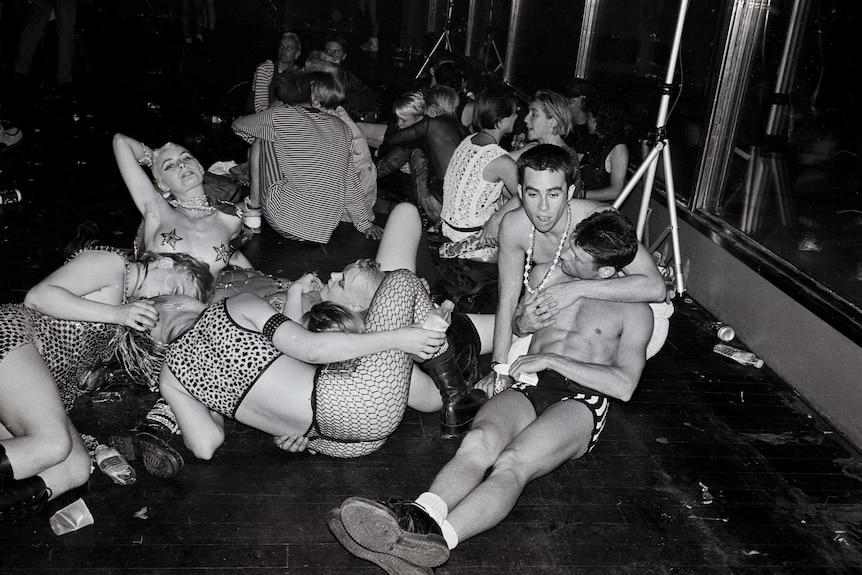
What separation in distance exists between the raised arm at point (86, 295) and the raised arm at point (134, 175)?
0.65 meters

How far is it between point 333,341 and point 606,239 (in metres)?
1.19

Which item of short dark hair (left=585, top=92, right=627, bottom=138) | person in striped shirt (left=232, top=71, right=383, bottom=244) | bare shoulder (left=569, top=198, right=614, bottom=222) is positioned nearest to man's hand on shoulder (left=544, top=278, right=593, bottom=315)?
bare shoulder (left=569, top=198, right=614, bottom=222)

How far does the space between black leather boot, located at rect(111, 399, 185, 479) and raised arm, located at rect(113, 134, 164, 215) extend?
1072mm

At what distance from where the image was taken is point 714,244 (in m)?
5.39

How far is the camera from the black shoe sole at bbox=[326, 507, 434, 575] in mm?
2553

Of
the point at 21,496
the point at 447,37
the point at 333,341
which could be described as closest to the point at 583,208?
the point at 333,341

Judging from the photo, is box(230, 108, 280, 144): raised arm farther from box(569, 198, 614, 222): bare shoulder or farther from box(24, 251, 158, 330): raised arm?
box(569, 198, 614, 222): bare shoulder

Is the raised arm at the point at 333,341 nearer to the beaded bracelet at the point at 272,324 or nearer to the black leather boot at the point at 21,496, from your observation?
the beaded bracelet at the point at 272,324

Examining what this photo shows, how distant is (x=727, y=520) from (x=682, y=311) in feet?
7.61

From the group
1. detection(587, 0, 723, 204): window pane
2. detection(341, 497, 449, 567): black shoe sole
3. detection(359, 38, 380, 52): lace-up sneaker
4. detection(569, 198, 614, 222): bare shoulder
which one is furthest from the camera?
detection(359, 38, 380, 52): lace-up sneaker

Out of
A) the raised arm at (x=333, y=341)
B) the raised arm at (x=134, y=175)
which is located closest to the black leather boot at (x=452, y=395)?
the raised arm at (x=333, y=341)

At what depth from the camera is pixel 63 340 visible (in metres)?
3.22

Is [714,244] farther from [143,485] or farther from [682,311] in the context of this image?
[143,485]

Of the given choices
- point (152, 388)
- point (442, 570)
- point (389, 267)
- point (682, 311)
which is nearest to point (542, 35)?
point (682, 311)
